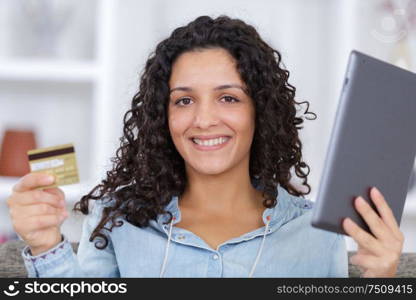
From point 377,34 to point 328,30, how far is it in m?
A: 0.19

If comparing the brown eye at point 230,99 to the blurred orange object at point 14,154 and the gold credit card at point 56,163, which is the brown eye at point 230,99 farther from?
the blurred orange object at point 14,154

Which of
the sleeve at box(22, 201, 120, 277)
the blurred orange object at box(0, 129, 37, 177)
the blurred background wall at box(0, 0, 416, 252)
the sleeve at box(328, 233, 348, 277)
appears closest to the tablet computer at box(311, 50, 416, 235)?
the sleeve at box(328, 233, 348, 277)

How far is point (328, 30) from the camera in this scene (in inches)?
101

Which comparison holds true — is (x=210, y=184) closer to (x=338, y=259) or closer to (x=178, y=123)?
(x=178, y=123)

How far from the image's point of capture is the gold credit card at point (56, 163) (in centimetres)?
111

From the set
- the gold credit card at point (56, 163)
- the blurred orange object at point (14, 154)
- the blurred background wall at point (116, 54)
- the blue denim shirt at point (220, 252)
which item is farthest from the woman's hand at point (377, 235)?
the blurred orange object at point (14, 154)

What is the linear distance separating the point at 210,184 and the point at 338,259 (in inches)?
13.9

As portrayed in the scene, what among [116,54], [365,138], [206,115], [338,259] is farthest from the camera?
[116,54]

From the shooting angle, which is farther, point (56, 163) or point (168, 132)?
point (168, 132)

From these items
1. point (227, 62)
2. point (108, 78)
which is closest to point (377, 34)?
point (108, 78)

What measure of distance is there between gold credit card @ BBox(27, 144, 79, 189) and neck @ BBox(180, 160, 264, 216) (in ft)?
1.55

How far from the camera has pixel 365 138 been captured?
3.52 feet

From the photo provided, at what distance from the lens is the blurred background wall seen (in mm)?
2365

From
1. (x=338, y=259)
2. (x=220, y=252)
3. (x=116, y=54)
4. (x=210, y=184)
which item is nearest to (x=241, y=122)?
(x=210, y=184)
